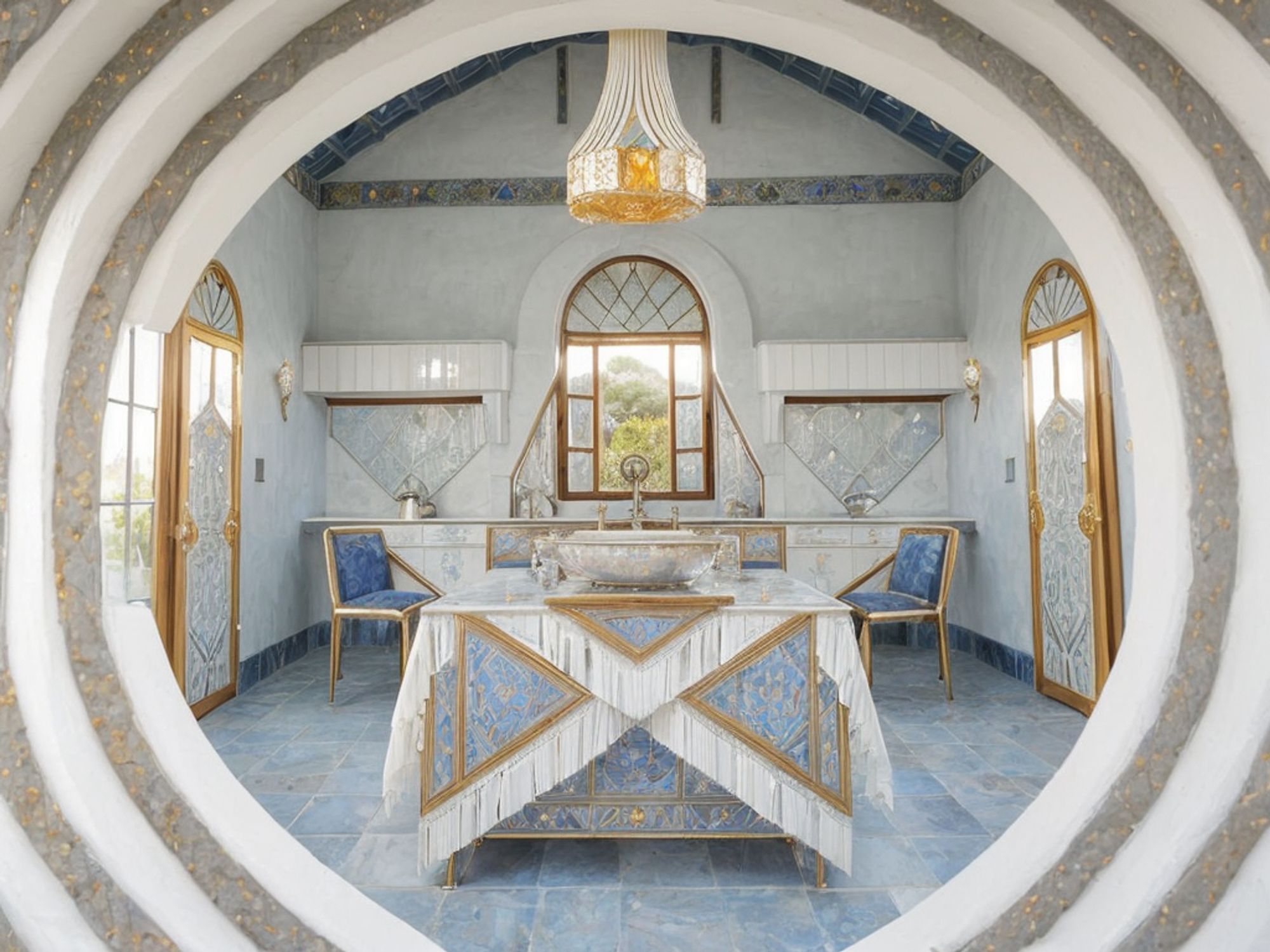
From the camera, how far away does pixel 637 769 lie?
2.51m

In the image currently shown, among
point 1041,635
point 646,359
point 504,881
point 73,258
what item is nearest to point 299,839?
point 504,881

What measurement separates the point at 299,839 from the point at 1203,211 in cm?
291

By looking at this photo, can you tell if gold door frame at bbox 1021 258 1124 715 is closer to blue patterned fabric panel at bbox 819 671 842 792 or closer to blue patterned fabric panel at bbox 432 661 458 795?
blue patterned fabric panel at bbox 819 671 842 792

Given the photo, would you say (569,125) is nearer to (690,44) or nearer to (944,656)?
(690,44)

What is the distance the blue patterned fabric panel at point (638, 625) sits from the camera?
2322mm

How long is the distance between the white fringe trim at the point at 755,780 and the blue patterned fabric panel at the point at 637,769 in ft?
0.69

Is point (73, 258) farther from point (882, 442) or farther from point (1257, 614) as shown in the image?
point (882, 442)

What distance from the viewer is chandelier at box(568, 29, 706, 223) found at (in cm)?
329

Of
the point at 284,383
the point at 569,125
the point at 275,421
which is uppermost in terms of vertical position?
the point at 569,125

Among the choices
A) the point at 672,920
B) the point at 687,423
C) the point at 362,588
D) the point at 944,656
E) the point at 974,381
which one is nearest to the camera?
the point at 672,920

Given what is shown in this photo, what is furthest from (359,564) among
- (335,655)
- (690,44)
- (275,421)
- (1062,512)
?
(690,44)

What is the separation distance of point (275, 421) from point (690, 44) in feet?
13.9

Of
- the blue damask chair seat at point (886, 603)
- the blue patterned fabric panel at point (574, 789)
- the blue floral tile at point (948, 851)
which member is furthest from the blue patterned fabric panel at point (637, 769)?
the blue damask chair seat at point (886, 603)

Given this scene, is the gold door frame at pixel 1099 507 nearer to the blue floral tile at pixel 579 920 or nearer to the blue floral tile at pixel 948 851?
the blue floral tile at pixel 948 851
